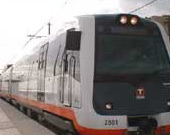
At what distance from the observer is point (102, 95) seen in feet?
32.3

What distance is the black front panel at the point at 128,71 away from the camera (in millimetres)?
9891

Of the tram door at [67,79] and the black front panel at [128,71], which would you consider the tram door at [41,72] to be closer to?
the tram door at [67,79]

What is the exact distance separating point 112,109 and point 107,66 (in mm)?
916

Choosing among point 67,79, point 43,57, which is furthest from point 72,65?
point 43,57

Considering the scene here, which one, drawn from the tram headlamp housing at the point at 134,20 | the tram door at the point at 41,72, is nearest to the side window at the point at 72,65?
the tram headlamp housing at the point at 134,20

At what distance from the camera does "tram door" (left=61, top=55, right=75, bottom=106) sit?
408 inches

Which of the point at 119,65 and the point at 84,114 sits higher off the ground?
the point at 119,65

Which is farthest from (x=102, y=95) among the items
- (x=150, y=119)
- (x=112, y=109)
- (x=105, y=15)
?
(x=105, y=15)

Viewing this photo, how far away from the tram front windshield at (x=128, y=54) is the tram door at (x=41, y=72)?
4124 mm

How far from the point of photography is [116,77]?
9.99 metres

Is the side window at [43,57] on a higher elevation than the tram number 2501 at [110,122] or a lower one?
higher

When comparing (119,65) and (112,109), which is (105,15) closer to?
(119,65)

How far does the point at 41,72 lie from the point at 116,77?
5.00 meters

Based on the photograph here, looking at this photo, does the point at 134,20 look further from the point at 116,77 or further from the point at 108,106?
the point at 108,106
